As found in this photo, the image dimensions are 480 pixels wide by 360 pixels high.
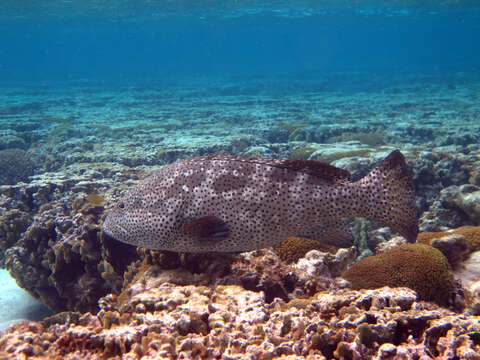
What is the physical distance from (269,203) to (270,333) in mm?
1242

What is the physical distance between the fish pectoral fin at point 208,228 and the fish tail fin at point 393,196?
1.37 metres

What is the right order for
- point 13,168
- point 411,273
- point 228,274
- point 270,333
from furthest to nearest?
1. point 13,168
2. point 411,273
3. point 228,274
4. point 270,333

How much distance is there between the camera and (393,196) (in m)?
3.05

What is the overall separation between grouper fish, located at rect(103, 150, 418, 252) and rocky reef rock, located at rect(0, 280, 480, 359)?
0.71 metres

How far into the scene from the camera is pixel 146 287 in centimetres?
327

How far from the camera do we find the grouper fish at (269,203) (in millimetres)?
3045

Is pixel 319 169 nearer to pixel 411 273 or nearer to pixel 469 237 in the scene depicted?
pixel 411 273

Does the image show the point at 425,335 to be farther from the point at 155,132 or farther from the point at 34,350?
the point at 155,132

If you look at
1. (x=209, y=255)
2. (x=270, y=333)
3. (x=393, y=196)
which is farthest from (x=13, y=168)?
(x=393, y=196)

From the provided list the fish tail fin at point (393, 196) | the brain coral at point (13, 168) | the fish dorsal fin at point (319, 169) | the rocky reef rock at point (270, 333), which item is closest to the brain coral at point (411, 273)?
the fish tail fin at point (393, 196)

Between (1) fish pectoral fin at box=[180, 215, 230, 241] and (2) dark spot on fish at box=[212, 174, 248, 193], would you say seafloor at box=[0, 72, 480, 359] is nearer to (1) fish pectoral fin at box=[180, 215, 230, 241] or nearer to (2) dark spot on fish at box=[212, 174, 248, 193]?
(1) fish pectoral fin at box=[180, 215, 230, 241]

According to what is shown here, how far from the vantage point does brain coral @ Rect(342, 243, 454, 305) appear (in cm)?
341

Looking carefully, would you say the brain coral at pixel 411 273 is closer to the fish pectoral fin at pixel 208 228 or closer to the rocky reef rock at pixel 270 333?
the rocky reef rock at pixel 270 333

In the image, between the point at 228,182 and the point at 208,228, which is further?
the point at 228,182
